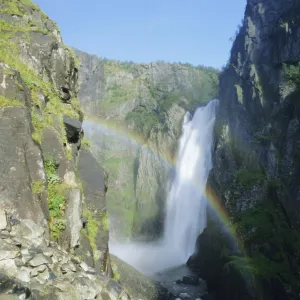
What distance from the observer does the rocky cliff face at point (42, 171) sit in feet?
23.6

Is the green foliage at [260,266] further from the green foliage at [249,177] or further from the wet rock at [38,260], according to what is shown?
the wet rock at [38,260]

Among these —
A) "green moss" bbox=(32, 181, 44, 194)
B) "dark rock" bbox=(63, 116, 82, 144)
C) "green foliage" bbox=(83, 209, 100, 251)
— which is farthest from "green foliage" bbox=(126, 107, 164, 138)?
"green moss" bbox=(32, 181, 44, 194)

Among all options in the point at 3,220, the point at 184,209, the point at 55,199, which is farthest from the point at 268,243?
the point at 184,209

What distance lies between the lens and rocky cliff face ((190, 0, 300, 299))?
1049 inches

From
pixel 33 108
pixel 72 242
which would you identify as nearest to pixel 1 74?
pixel 33 108

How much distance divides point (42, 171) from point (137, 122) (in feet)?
245

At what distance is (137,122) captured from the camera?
84.5 m

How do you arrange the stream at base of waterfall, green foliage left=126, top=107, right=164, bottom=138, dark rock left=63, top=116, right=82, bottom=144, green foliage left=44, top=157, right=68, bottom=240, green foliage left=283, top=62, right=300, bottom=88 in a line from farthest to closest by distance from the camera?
1. green foliage left=126, top=107, right=164, bottom=138
2. the stream at base of waterfall
3. green foliage left=283, top=62, right=300, bottom=88
4. dark rock left=63, top=116, right=82, bottom=144
5. green foliage left=44, top=157, right=68, bottom=240

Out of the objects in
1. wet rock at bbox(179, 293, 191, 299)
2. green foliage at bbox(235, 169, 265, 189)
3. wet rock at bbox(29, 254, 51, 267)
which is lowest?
wet rock at bbox(179, 293, 191, 299)

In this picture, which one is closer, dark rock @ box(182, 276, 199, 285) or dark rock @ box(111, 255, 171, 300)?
dark rock @ box(111, 255, 171, 300)

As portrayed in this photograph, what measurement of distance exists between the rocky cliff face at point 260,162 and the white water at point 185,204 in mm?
6045

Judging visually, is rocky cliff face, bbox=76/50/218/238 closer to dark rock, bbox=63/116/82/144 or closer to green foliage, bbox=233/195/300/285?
green foliage, bbox=233/195/300/285

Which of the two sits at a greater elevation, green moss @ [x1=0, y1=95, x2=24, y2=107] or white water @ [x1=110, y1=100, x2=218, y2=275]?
green moss @ [x1=0, y1=95, x2=24, y2=107]

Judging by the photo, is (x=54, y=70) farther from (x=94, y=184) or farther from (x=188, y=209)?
(x=188, y=209)
